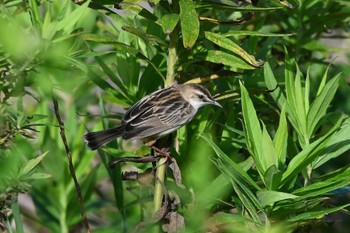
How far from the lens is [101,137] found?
3564 millimetres

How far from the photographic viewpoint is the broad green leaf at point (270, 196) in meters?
2.81

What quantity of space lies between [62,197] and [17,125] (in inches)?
57.0

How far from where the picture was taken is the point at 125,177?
10.3 ft

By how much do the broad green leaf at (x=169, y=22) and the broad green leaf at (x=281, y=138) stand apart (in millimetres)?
544

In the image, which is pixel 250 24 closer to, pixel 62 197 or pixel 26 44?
pixel 62 197

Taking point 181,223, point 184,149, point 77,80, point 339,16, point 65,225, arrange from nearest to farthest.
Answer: point 77,80, point 181,223, point 184,149, point 65,225, point 339,16

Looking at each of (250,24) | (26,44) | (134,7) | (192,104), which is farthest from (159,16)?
(26,44)

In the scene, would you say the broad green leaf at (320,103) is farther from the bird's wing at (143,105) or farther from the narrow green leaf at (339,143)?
the bird's wing at (143,105)

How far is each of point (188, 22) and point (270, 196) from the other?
2.40ft

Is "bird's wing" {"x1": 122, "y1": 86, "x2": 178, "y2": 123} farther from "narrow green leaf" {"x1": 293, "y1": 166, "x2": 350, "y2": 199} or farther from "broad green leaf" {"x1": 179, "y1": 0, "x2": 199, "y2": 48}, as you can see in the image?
"narrow green leaf" {"x1": 293, "y1": 166, "x2": 350, "y2": 199}

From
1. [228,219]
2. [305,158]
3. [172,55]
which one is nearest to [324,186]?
[305,158]

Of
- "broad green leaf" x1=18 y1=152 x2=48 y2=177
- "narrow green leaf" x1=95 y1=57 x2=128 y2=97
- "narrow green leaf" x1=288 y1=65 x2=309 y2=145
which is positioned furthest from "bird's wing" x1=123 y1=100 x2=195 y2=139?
"broad green leaf" x1=18 y1=152 x2=48 y2=177

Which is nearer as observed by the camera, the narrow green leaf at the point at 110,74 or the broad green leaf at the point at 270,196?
the broad green leaf at the point at 270,196

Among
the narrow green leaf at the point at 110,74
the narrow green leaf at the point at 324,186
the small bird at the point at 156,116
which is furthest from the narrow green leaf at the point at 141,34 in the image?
the narrow green leaf at the point at 324,186
